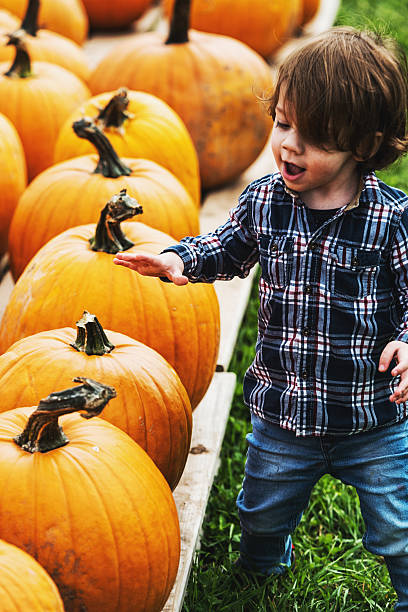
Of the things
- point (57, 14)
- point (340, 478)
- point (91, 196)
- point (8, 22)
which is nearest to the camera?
point (340, 478)

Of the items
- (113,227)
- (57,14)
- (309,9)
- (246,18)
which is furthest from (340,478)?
(309,9)

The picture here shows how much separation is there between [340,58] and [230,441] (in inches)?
60.5

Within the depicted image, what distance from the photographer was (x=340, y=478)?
6.84ft

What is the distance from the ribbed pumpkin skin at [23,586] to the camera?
1325mm

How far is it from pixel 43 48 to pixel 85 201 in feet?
5.77

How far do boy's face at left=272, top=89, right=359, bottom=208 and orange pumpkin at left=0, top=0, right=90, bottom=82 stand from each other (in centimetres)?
256

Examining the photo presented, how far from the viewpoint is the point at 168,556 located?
1.77 metres

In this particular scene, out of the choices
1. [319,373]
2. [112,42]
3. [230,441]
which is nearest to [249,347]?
[230,441]

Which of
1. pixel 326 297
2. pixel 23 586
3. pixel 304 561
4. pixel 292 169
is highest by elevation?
pixel 292 169

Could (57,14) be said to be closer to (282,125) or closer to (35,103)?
(35,103)

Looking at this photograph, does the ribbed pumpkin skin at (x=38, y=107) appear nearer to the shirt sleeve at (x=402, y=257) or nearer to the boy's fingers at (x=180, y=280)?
the boy's fingers at (x=180, y=280)

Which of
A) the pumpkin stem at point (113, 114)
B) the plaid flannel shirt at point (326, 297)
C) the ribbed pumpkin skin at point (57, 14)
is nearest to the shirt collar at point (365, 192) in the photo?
the plaid flannel shirt at point (326, 297)

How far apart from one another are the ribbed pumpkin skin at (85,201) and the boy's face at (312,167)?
3.15 ft

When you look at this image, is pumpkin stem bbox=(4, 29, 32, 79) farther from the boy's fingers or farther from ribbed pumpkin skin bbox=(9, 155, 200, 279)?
the boy's fingers
